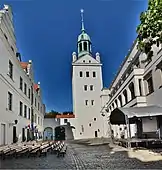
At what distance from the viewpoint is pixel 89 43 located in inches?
2386

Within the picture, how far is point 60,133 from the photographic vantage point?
2036 inches

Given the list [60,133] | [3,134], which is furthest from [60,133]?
[3,134]

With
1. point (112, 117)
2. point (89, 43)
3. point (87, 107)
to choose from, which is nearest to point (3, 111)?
point (112, 117)

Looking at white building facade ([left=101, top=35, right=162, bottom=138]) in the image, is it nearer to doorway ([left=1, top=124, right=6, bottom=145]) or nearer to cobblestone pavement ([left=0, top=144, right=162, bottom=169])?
cobblestone pavement ([left=0, top=144, right=162, bottom=169])

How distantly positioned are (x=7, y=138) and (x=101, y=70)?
3929 cm

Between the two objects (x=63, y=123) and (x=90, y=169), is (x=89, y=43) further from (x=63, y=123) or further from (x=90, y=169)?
(x=90, y=169)

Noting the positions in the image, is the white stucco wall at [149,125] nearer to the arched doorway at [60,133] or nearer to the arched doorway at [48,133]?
the arched doorway at [60,133]

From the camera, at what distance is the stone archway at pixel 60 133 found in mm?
51016

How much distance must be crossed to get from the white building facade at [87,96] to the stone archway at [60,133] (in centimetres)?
255

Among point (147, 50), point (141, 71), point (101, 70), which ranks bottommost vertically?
point (147, 50)

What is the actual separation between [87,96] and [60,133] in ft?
33.3

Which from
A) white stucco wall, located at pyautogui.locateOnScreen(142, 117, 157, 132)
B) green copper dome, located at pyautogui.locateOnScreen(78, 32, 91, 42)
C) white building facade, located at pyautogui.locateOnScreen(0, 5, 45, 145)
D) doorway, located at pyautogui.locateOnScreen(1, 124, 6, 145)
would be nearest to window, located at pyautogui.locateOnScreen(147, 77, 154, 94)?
white stucco wall, located at pyautogui.locateOnScreen(142, 117, 157, 132)

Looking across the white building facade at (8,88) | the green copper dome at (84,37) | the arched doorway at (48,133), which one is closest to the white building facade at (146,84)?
the white building facade at (8,88)

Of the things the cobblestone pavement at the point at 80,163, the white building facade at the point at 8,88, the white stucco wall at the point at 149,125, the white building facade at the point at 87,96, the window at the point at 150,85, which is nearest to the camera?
the cobblestone pavement at the point at 80,163
